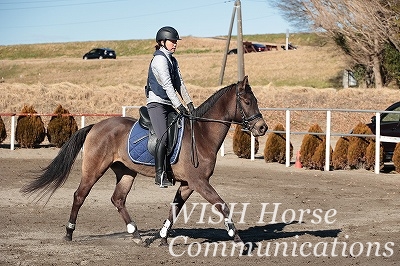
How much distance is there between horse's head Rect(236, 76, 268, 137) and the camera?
9.47m

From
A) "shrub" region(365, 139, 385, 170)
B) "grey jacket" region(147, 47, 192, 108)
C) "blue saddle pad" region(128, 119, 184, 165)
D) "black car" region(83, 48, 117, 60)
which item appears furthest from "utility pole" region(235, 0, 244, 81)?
"grey jacket" region(147, 47, 192, 108)

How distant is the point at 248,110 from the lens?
376 inches

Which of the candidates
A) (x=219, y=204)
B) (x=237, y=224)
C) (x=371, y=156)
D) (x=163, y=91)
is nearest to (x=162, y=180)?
(x=219, y=204)

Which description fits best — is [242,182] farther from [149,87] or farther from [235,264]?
[235,264]

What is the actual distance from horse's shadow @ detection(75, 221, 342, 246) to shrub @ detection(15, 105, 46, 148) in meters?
16.0

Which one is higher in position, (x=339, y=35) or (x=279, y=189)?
(x=339, y=35)

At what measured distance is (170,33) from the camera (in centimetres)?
956

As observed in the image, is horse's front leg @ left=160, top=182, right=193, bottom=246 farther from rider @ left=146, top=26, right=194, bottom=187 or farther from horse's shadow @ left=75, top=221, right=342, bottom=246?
rider @ left=146, top=26, right=194, bottom=187

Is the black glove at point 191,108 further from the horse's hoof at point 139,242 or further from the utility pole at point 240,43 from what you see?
the utility pole at point 240,43

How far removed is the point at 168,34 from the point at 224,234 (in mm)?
2744

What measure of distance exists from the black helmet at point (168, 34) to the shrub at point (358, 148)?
34.3ft

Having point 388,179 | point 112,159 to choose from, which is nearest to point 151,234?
point 112,159

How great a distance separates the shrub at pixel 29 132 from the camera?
84.9ft

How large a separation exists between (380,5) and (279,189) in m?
29.9
